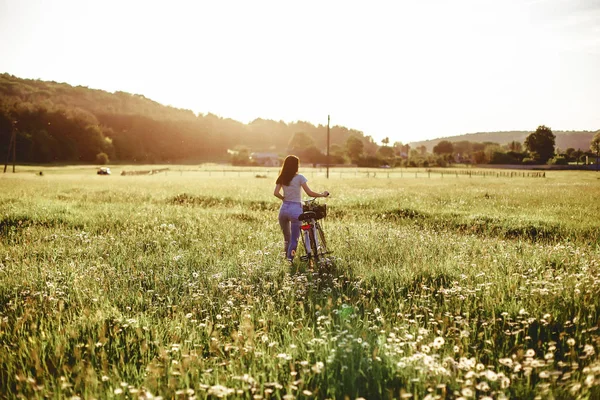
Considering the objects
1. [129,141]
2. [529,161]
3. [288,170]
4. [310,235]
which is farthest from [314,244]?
[129,141]

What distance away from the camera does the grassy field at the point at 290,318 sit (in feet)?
13.4

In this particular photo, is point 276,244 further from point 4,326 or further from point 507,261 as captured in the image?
point 4,326

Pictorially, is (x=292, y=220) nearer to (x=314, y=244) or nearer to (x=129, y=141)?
(x=314, y=244)

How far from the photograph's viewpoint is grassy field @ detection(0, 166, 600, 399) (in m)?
4.09

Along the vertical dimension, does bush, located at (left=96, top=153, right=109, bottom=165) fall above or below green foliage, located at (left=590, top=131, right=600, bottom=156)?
below

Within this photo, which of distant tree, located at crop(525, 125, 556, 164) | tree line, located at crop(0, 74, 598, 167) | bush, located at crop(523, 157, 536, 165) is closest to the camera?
tree line, located at crop(0, 74, 598, 167)

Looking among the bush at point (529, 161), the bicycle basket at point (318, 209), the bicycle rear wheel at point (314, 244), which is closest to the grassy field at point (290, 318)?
the bicycle rear wheel at point (314, 244)

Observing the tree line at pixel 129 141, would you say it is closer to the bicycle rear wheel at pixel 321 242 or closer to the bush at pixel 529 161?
the bush at pixel 529 161

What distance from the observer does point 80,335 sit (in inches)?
214

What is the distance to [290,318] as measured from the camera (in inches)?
237

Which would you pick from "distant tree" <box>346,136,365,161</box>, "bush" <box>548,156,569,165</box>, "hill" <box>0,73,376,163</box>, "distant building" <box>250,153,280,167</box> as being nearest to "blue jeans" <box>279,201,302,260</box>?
"hill" <box>0,73,376,163</box>

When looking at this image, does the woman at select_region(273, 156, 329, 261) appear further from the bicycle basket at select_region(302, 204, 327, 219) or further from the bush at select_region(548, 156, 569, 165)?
the bush at select_region(548, 156, 569, 165)

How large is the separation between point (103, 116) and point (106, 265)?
7455 inches

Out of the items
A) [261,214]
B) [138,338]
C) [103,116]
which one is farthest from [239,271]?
[103,116]
